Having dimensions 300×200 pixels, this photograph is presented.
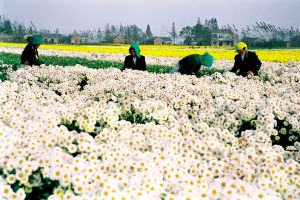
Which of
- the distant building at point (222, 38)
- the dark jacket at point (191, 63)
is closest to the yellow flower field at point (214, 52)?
the dark jacket at point (191, 63)

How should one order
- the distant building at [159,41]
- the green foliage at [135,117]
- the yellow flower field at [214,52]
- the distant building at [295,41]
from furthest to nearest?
the distant building at [159,41] → the distant building at [295,41] → the yellow flower field at [214,52] → the green foliage at [135,117]

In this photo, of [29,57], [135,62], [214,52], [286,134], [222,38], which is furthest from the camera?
[222,38]

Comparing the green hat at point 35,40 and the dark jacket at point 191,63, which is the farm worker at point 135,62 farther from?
the green hat at point 35,40

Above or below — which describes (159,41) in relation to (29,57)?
above

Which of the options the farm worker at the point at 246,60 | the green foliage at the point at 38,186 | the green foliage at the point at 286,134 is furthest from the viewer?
the farm worker at the point at 246,60

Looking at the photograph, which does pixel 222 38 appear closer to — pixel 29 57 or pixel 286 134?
pixel 29 57

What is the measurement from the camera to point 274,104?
4449mm

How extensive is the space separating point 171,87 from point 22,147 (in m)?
3.72

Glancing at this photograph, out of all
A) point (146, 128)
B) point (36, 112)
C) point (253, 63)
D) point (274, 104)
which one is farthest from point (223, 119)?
point (253, 63)

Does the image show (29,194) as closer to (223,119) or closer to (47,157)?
(47,157)

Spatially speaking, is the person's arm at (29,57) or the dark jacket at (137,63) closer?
the dark jacket at (137,63)

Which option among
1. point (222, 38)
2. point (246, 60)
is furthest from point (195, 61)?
point (222, 38)

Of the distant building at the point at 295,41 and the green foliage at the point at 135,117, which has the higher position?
the distant building at the point at 295,41

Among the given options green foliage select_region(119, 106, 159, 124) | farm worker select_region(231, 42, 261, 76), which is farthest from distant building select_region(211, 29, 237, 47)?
green foliage select_region(119, 106, 159, 124)
